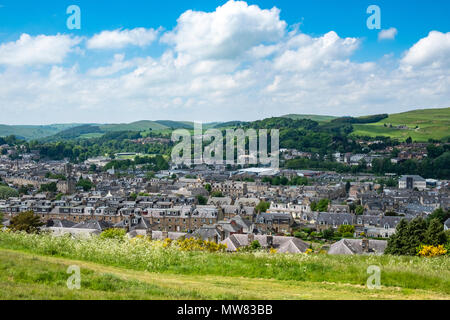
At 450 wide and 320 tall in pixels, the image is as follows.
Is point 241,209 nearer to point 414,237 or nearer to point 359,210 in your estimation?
point 359,210

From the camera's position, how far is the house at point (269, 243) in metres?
37.1

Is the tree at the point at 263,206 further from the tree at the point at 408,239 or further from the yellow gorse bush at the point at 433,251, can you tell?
the yellow gorse bush at the point at 433,251

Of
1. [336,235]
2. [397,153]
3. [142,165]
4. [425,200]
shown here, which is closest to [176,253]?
[336,235]

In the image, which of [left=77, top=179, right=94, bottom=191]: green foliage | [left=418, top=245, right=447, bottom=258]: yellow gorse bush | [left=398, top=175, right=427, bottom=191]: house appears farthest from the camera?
[left=398, top=175, right=427, bottom=191]: house

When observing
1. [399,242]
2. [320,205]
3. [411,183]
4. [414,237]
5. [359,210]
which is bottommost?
[359,210]

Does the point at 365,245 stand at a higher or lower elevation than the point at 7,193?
lower

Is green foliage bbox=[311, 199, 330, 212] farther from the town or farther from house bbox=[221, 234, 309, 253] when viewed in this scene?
house bbox=[221, 234, 309, 253]

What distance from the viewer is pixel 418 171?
12494 cm

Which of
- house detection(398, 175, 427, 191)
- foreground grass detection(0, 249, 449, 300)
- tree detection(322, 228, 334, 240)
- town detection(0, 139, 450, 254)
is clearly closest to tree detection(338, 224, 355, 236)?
town detection(0, 139, 450, 254)

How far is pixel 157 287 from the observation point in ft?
39.5

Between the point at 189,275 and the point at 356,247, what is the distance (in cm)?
2611

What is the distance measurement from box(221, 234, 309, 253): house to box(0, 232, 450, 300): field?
723 inches

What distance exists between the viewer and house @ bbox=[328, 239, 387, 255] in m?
36.2

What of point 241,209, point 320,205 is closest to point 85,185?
point 241,209
